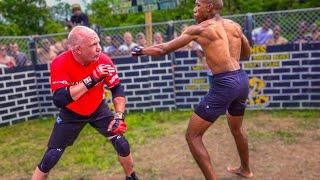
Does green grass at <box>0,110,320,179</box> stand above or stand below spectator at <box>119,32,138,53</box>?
below

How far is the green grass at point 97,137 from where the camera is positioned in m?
6.37

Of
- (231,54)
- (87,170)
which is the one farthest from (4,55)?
(231,54)

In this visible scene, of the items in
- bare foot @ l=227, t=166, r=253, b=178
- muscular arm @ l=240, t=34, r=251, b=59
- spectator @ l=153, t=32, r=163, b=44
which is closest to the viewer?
muscular arm @ l=240, t=34, r=251, b=59

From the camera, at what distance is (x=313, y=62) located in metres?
8.77

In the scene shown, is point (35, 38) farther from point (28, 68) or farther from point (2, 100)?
point (2, 100)

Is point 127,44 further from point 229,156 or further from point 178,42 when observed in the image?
point 178,42

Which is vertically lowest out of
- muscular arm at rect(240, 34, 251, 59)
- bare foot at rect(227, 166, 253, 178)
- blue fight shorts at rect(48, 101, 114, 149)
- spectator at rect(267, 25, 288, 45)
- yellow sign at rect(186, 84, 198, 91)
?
bare foot at rect(227, 166, 253, 178)

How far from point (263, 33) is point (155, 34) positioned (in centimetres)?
229

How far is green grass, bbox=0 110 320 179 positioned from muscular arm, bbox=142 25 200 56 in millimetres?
1868

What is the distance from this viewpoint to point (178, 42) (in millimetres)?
4715

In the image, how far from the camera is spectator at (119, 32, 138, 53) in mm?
9664

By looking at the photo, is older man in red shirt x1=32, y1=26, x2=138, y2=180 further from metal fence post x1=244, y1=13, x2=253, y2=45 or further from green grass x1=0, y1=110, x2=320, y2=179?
metal fence post x1=244, y1=13, x2=253, y2=45

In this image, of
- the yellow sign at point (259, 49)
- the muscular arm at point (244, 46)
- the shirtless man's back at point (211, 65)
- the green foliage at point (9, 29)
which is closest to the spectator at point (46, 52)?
the yellow sign at point (259, 49)

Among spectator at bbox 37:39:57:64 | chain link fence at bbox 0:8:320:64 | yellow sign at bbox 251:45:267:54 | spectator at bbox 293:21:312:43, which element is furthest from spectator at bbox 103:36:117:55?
spectator at bbox 293:21:312:43
